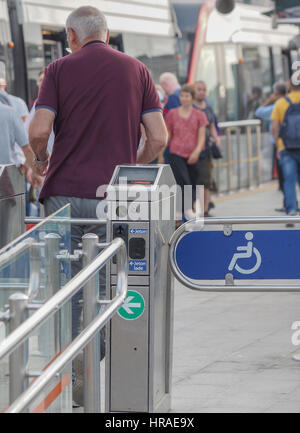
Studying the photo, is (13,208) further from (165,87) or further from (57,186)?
(165,87)

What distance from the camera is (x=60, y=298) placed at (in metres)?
3.24

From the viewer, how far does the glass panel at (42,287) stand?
11.2 feet

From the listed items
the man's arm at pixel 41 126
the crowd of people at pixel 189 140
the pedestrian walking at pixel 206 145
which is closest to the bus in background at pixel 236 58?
the pedestrian walking at pixel 206 145

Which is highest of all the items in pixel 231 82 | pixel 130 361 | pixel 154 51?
pixel 154 51

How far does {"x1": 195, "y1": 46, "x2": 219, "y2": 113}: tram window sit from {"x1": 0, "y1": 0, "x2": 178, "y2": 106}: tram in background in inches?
66.3

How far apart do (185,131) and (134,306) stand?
782 centimetres

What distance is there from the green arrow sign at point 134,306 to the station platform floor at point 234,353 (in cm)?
72

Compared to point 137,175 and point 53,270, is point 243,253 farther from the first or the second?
point 53,270

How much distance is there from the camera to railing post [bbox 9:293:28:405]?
3143 mm

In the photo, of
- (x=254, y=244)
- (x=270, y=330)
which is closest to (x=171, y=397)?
(x=254, y=244)

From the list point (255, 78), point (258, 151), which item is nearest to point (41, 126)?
point (258, 151)

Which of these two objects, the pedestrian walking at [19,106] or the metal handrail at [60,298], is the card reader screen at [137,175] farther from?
the pedestrian walking at [19,106]

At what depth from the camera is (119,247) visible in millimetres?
4277
